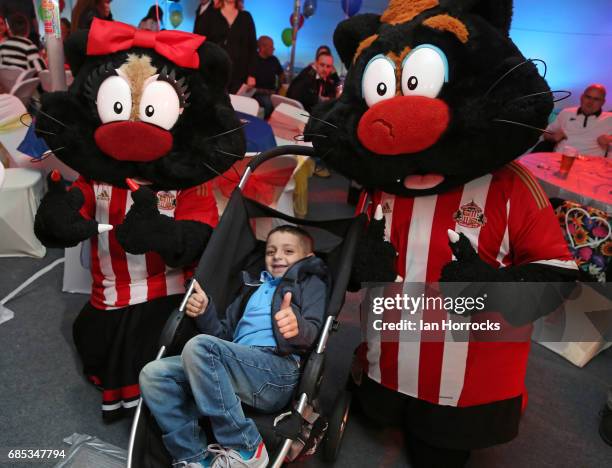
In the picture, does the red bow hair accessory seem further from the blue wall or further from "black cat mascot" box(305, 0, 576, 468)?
the blue wall

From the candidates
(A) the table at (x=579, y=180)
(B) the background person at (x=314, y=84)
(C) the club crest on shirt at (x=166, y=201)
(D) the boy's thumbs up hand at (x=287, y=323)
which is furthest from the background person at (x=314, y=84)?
(D) the boy's thumbs up hand at (x=287, y=323)

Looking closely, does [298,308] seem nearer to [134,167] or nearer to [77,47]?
[134,167]

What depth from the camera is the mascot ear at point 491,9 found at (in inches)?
56.9

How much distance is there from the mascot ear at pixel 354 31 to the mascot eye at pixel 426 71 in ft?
0.83

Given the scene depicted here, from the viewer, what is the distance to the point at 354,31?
1635mm

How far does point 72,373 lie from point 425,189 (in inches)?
71.8

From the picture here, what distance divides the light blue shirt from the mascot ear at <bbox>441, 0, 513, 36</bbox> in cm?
108

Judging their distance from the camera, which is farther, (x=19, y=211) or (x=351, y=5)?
(x=351, y=5)

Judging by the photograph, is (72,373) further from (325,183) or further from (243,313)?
(325,183)

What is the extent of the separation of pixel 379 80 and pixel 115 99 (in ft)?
3.07

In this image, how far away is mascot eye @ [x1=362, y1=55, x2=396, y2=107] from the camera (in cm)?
147

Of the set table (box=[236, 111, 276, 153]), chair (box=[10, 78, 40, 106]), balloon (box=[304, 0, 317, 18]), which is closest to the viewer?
table (box=[236, 111, 276, 153])

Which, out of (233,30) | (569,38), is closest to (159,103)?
(233,30)

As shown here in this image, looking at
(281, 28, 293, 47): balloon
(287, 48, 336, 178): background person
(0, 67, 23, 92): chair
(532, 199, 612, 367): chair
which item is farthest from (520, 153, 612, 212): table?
(281, 28, 293, 47): balloon
